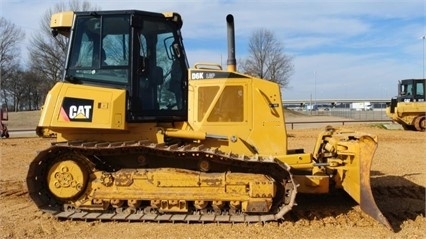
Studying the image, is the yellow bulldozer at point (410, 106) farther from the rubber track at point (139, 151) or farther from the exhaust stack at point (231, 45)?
the rubber track at point (139, 151)

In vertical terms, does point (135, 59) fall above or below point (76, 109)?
above

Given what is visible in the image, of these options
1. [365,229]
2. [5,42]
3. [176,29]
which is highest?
[5,42]

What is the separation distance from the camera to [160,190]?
709 cm

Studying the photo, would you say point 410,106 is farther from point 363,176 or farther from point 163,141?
point 163,141

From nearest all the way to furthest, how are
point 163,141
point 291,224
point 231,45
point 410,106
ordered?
point 291,224
point 163,141
point 231,45
point 410,106

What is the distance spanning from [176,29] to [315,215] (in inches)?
149

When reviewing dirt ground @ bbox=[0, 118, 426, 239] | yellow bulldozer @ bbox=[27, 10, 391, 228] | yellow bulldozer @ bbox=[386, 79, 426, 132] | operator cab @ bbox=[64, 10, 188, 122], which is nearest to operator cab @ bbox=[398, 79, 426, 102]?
yellow bulldozer @ bbox=[386, 79, 426, 132]

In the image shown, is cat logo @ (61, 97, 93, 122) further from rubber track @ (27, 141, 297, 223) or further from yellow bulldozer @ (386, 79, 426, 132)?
yellow bulldozer @ (386, 79, 426, 132)

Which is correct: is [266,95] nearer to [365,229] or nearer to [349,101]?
[365,229]

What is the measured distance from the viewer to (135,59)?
7.40 meters

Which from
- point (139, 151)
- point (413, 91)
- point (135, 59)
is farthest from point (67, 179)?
point (413, 91)

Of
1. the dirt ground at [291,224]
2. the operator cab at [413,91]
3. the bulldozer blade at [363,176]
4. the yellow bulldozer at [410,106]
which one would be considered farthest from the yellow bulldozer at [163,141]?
the operator cab at [413,91]

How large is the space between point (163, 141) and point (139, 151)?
1.61ft

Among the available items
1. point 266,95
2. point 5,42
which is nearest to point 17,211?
point 266,95
